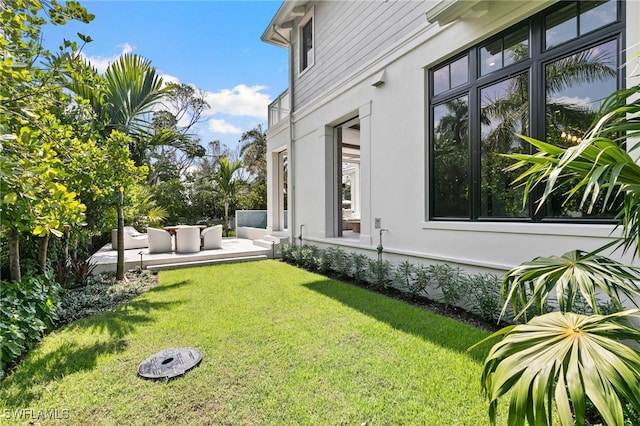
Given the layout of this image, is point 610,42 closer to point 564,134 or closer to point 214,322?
point 564,134

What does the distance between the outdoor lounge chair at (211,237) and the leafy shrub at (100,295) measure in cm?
282

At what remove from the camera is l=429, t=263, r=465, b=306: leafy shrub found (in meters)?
4.59

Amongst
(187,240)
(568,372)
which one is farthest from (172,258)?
(568,372)

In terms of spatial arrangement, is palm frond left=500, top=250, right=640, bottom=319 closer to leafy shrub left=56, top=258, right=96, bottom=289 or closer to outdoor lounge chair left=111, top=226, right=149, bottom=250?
leafy shrub left=56, top=258, right=96, bottom=289

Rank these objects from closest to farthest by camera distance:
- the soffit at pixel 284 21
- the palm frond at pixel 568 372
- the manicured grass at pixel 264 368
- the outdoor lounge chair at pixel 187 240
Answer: the palm frond at pixel 568 372 → the manicured grass at pixel 264 368 → the soffit at pixel 284 21 → the outdoor lounge chair at pixel 187 240

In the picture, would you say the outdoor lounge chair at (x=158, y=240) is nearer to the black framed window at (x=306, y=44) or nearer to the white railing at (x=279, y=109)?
the white railing at (x=279, y=109)

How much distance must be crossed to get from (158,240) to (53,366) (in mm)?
6235

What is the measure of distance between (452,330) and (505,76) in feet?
11.7

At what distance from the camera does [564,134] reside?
145 inches

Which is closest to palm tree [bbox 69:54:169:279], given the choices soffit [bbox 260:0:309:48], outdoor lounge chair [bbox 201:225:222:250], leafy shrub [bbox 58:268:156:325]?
leafy shrub [bbox 58:268:156:325]

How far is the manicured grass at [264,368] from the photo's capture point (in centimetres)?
242

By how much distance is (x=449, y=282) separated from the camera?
4.68 m

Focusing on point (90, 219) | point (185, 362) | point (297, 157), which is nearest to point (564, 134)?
point (185, 362)

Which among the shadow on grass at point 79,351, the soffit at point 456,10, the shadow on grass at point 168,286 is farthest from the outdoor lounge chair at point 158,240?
the soffit at point 456,10
